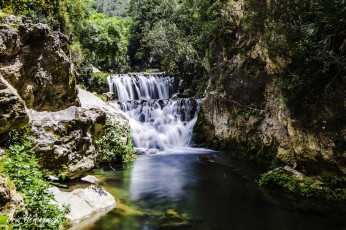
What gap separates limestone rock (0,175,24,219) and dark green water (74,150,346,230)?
1.73 m

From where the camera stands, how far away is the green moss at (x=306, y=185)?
675 cm

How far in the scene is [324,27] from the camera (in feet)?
20.8

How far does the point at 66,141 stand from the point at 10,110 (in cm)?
185

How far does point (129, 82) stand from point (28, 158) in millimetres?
19078

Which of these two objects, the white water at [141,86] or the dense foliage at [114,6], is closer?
the white water at [141,86]

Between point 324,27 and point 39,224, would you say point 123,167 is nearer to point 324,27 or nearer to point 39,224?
point 39,224

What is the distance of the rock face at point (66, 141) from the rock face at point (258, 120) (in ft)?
21.2

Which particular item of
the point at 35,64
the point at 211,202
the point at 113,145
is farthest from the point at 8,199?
the point at 113,145

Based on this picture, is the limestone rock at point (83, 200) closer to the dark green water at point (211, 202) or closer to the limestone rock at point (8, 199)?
the dark green water at point (211, 202)

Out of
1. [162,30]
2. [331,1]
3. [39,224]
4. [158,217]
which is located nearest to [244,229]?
[158,217]

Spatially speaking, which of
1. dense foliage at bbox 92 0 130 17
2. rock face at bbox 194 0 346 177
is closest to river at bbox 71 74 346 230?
rock face at bbox 194 0 346 177

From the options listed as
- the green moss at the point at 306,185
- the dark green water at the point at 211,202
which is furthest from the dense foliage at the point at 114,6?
the green moss at the point at 306,185

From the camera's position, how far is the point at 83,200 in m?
5.56

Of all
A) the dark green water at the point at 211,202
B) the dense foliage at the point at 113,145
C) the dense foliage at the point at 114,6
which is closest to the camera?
the dark green water at the point at 211,202
